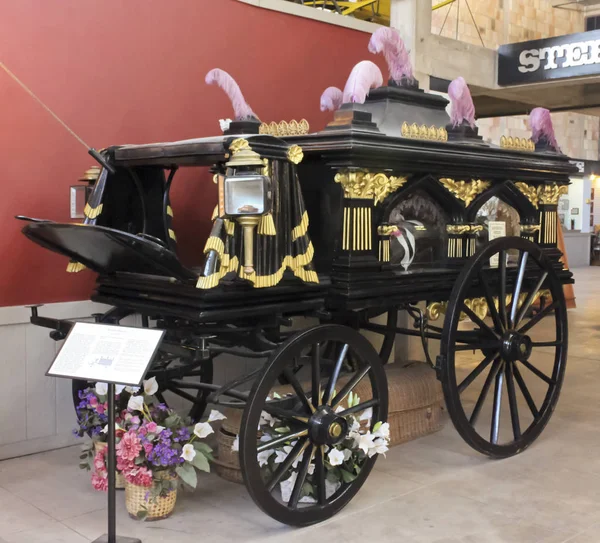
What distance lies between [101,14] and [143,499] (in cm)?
239

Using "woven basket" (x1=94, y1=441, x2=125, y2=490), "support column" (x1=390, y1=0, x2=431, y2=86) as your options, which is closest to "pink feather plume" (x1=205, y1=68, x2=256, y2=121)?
"woven basket" (x1=94, y1=441, x2=125, y2=490)

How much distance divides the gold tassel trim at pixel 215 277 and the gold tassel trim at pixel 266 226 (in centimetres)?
14

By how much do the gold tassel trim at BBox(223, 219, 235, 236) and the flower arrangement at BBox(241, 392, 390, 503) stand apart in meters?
0.81

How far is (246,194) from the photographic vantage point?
8.71 ft

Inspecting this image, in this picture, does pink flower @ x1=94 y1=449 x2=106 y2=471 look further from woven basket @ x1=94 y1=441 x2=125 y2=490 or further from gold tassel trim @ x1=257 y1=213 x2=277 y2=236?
gold tassel trim @ x1=257 y1=213 x2=277 y2=236

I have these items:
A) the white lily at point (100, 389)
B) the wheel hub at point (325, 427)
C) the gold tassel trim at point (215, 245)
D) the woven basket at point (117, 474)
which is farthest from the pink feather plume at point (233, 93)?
the woven basket at point (117, 474)

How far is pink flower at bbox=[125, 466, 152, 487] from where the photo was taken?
2.92 m

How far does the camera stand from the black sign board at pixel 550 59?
6656 millimetres

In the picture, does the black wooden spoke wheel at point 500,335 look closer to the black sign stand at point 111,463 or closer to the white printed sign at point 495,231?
the white printed sign at point 495,231

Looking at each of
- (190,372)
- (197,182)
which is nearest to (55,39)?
(197,182)

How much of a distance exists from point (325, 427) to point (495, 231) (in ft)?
5.21

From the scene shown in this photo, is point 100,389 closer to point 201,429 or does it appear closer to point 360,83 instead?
point 201,429

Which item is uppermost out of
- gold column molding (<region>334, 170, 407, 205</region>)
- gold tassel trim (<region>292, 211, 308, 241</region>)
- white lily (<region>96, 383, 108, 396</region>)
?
gold column molding (<region>334, 170, 407, 205</region>)

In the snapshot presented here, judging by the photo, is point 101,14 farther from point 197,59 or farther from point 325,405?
point 325,405
